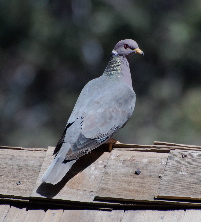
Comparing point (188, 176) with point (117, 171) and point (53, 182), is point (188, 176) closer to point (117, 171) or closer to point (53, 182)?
point (117, 171)

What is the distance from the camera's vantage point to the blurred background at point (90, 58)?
10.1 m

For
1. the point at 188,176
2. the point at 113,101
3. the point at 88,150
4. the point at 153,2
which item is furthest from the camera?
the point at 153,2

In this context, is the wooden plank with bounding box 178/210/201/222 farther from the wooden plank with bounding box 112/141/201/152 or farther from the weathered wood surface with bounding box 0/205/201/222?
the wooden plank with bounding box 112/141/201/152

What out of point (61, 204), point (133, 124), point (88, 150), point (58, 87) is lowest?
point (61, 204)

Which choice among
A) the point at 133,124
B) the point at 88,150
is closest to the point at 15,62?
the point at 133,124

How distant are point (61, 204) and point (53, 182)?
0.11m

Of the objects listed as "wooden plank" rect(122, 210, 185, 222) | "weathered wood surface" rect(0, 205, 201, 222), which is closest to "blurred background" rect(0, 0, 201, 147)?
"weathered wood surface" rect(0, 205, 201, 222)

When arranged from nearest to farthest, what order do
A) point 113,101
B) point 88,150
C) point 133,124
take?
point 88,150, point 113,101, point 133,124

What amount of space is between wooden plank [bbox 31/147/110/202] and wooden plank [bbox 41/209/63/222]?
0.07 metres

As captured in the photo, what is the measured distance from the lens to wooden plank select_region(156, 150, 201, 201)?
3035 millimetres

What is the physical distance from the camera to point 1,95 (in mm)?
11133

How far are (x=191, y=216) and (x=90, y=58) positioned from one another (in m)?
7.95

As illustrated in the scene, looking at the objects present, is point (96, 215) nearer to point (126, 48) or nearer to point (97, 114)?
point (97, 114)

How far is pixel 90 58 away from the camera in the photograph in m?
10.8
